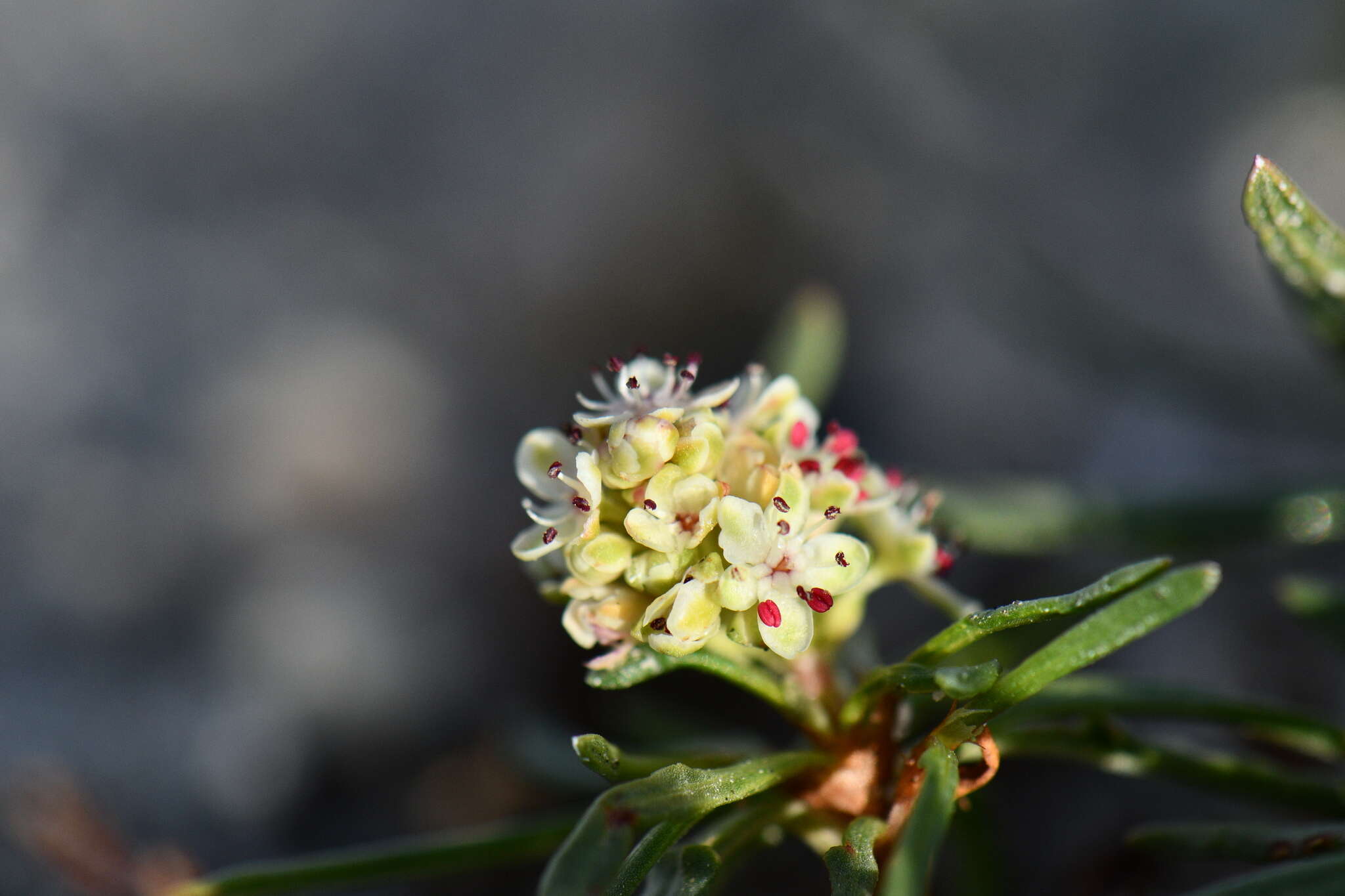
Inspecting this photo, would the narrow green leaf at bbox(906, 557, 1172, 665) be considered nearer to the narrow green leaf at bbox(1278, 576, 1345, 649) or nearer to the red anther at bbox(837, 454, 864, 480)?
the red anther at bbox(837, 454, 864, 480)

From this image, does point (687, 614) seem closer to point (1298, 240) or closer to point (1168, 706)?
point (1168, 706)

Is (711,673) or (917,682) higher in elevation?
(711,673)

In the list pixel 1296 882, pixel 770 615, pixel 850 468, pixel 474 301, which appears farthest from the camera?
pixel 474 301

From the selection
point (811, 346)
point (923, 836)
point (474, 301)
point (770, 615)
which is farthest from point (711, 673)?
point (474, 301)

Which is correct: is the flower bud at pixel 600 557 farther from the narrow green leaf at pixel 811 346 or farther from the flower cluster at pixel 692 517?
the narrow green leaf at pixel 811 346

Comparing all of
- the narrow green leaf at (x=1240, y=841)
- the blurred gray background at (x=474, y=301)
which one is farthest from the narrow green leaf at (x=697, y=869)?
the blurred gray background at (x=474, y=301)

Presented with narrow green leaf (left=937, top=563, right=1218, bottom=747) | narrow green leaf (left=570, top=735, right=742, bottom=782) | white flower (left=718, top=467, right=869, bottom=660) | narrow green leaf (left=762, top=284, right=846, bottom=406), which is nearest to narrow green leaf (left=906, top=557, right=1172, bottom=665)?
narrow green leaf (left=937, top=563, right=1218, bottom=747)
